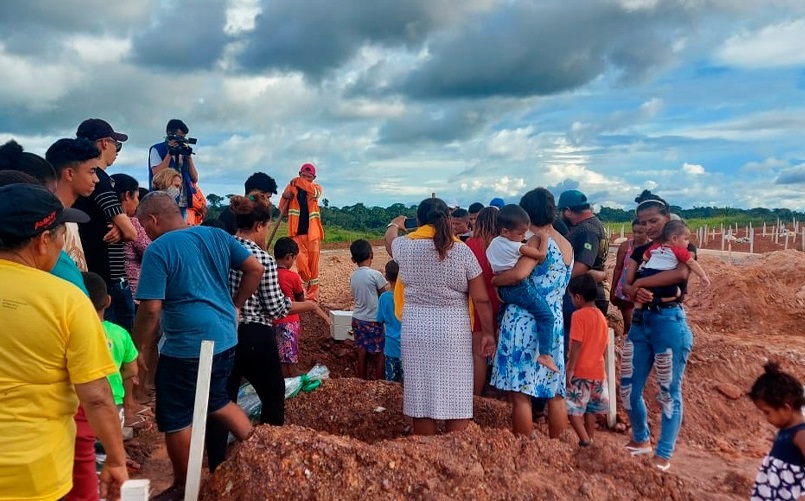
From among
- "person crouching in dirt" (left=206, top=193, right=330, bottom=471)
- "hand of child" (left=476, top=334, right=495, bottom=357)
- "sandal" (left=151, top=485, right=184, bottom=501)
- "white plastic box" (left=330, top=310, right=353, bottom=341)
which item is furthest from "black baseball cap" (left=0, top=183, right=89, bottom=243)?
"white plastic box" (left=330, top=310, right=353, bottom=341)

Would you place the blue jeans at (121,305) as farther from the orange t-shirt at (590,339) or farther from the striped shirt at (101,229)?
the orange t-shirt at (590,339)

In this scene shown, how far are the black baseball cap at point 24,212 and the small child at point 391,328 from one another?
3.69 m

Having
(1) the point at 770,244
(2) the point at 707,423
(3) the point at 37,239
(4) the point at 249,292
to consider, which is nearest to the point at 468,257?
(4) the point at 249,292

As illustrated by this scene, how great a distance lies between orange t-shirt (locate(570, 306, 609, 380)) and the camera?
455 cm

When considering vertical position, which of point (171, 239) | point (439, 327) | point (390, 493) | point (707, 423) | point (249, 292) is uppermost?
point (171, 239)

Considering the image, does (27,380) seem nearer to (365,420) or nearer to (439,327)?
(439,327)

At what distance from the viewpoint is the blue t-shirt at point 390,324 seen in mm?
5570

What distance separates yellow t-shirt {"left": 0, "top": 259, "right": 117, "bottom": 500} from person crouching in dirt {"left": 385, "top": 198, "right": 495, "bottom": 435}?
2.11m

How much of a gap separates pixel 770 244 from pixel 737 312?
24139mm

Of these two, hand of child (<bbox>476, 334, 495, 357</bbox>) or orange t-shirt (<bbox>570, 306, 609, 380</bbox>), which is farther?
orange t-shirt (<bbox>570, 306, 609, 380</bbox>)

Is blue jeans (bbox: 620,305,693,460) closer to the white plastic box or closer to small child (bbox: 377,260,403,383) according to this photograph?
small child (bbox: 377,260,403,383)

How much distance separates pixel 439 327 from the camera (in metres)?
3.83

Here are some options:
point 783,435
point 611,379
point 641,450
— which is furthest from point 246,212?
point 611,379

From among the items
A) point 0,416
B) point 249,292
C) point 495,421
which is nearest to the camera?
point 0,416
